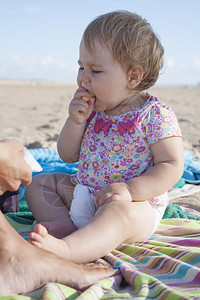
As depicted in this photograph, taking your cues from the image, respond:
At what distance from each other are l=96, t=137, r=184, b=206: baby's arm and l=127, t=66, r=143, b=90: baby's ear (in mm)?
345

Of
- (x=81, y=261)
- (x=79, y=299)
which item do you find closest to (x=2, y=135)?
(x=81, y=261)

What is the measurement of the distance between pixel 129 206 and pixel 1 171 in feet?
1.92

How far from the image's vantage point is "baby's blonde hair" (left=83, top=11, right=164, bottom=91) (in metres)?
1.83

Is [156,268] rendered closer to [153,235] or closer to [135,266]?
[135,266]

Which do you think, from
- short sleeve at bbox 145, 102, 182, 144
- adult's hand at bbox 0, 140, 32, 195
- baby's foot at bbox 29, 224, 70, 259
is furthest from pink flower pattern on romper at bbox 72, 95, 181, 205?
adult's hand at bbox 0, 140, 32, 195

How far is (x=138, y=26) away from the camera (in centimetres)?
190

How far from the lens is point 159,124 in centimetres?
180

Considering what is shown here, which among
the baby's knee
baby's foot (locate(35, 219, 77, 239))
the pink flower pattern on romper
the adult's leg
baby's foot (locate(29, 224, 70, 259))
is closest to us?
the adult's leg

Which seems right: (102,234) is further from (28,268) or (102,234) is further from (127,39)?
(127,39)

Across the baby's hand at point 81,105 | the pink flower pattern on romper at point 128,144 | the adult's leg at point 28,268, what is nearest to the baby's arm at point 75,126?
the baby's hand at point 81,105

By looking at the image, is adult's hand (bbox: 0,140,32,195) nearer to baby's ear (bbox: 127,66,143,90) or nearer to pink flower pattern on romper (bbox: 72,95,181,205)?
pink flower pattern on romper (bbox: 72,95,181,205)

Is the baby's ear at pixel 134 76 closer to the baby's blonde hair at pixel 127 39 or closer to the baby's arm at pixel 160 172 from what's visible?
the baby's blonde hair at pixel 127 39

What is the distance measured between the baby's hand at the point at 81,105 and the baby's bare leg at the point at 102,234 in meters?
0.55

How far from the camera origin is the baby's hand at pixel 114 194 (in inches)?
62.9
